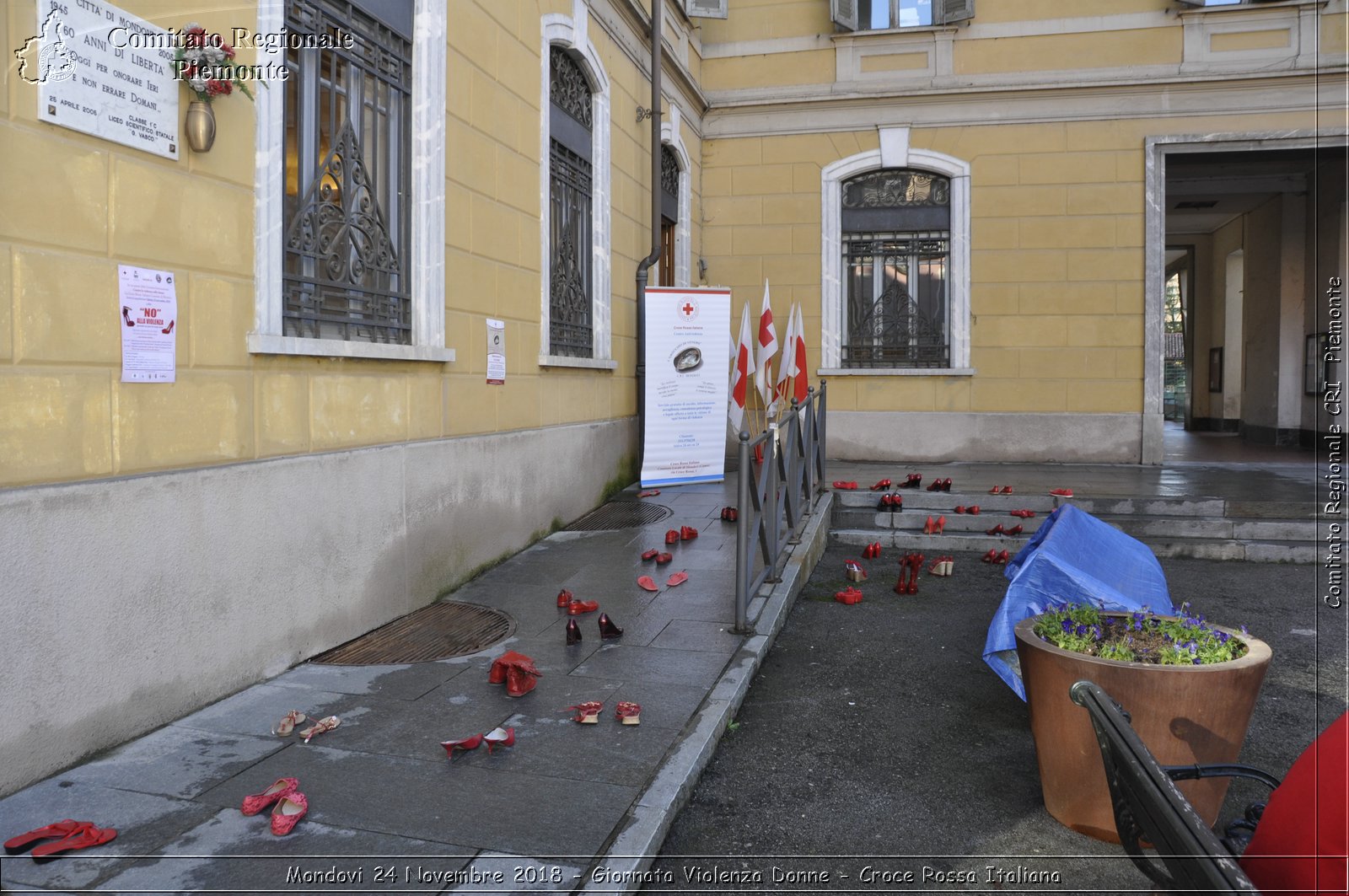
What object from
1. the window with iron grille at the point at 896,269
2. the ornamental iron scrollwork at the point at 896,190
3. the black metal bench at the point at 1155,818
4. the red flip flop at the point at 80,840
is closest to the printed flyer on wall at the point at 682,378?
the window with iron grille at the point at 896,269

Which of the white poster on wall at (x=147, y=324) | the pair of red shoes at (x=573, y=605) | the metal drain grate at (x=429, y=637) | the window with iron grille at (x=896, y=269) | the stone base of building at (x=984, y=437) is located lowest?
the metal drain grate at (x=429, y=637)

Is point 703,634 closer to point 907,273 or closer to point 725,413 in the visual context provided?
point 725,413

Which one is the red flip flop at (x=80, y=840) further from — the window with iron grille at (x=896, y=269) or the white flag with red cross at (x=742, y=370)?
the window with iron grille at (x=896, y=269)

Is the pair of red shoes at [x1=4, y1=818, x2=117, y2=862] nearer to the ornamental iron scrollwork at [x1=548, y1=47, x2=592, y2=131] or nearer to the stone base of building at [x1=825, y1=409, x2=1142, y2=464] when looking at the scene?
the ornamental iron scrollwork at [x1=548, y1=47, x2=592, y2=131]

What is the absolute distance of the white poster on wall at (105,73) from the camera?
10.1ft

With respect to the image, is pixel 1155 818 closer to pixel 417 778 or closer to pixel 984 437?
pixel 417 778

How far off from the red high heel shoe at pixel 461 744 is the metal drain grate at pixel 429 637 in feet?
3.79

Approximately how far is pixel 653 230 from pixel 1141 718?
7734 mm

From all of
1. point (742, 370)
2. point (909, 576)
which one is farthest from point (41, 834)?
point (742, 370)

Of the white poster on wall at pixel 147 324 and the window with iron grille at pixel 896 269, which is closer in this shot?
the white poster on wall at pixel 147 324

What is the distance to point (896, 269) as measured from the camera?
11664mm

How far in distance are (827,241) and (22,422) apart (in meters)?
9.82

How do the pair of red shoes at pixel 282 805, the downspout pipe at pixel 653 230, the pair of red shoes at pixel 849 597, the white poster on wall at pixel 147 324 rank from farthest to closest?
the downspout pipe at pixel 653 230 < the pair of red shoes at pixel 849 597 < the white poster on wall at pixel 147 324 < the pair of red shoes at pixel 282 805

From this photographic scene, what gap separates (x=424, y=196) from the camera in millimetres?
5344
